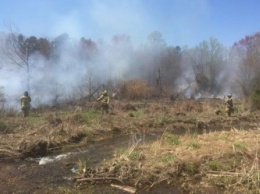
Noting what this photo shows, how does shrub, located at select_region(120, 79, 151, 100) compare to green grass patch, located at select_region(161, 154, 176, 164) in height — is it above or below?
above

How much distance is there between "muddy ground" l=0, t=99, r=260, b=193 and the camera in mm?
9905

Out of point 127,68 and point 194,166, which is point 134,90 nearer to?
point 127,68

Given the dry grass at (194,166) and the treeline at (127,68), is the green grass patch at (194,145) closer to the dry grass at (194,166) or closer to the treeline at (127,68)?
the dry grass at (194,166)

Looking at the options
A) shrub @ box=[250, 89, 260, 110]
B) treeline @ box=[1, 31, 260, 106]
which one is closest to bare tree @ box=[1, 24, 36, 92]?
treeline @ box=[1, 31, 260, 106]

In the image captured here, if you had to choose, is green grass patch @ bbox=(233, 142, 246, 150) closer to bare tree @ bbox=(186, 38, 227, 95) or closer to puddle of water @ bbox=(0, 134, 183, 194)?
puddle of water @ bbox=(0, 134, 183, 194)

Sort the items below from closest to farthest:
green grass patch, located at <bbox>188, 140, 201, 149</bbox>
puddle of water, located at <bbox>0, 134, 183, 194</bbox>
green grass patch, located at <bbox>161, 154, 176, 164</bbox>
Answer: puddle of water, located at <bbox>0, 134, 183, 194</bbox> < green grass patch, located at <bbox>161, 154, 176, 164</bbox> < green grass patch, located at <bbox>188, 140, 201, 149</bbox>

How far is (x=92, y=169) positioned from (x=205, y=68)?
41.0 meters

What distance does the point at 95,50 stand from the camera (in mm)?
37312

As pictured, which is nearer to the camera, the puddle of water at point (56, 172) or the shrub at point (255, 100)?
the puddle of water at point (56, 172)

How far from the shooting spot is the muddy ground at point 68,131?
390 inches

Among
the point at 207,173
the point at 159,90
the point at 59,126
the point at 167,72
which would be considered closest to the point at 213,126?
the point at 59,126

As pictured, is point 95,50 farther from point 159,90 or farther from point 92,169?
point 92,169

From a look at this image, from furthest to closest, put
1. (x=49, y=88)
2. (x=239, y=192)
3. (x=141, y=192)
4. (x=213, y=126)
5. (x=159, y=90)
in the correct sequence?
(x=159, y=90) < (x=49, y=88) < (x=213, y=126) < (x=141, y=192) < (x=239, y=192)

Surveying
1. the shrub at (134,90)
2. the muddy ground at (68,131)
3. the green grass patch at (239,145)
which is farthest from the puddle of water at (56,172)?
the shrub at (134,90)
